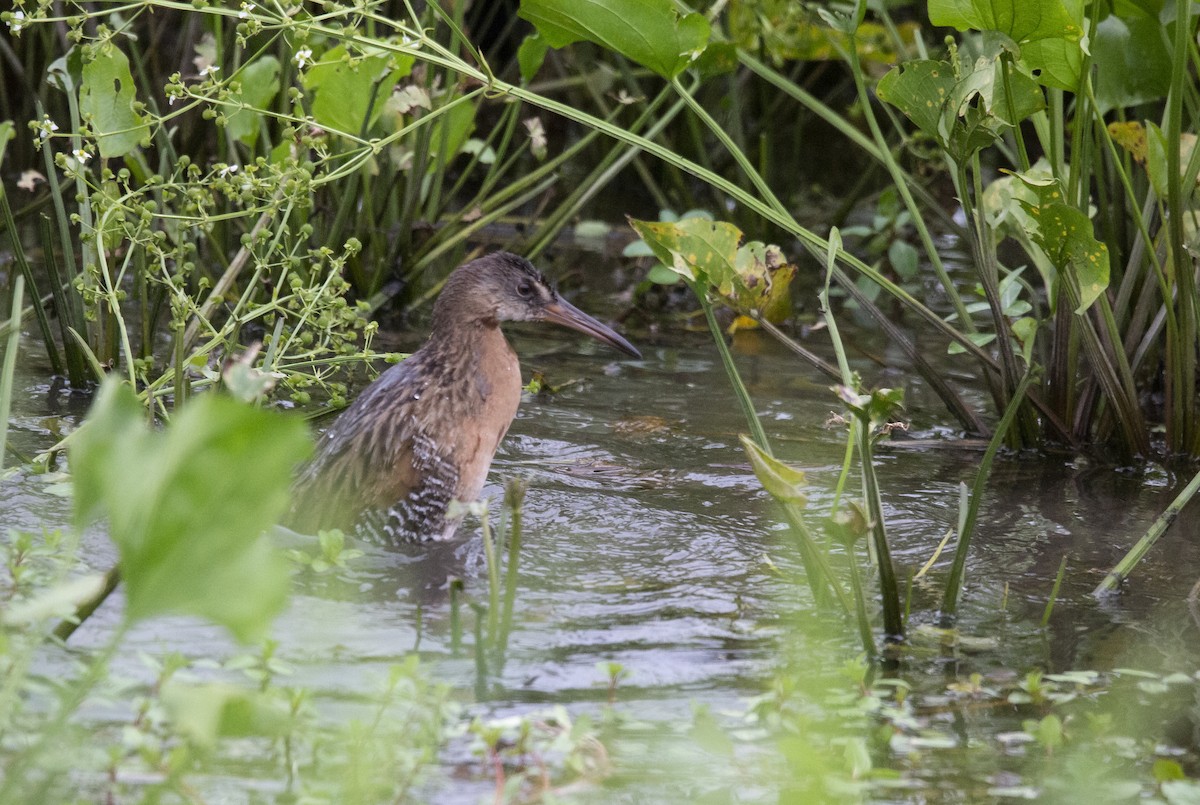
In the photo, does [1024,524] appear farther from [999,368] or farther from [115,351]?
[115,351]

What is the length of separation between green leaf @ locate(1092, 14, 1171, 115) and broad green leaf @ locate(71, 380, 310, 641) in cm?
298

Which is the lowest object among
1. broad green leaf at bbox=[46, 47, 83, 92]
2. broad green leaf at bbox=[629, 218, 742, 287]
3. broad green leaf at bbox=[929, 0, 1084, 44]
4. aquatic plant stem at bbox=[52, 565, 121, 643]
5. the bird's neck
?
aquatic plant stem at bbox=[52, 565, 121, 643]

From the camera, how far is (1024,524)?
3.63 m

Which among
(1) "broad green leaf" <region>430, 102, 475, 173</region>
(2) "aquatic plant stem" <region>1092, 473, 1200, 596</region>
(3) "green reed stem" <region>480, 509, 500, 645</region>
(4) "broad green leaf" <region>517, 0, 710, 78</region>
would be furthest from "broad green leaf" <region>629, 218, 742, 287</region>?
(1) "broad green leaf" <region>430, 102, 475, 173</region>

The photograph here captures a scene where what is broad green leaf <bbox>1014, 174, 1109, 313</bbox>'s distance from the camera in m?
2.84

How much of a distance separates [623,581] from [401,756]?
107 cm

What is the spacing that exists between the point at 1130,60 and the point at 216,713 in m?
3.25

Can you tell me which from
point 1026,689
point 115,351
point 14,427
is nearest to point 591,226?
point 115,351

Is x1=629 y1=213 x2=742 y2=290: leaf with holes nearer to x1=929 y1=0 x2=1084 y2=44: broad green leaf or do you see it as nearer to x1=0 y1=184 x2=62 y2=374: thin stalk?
x1=929 y1=0 x2=1084 y2=44: broad green leaf

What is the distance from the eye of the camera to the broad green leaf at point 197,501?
5.35 ft

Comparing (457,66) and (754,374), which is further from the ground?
(457,66)

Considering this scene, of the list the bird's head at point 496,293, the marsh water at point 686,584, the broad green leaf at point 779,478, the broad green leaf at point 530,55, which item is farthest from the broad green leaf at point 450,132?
the broad green leaf at point 779,478

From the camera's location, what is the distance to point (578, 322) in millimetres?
4121

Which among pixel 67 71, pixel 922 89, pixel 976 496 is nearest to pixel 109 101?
pixel 67 71
